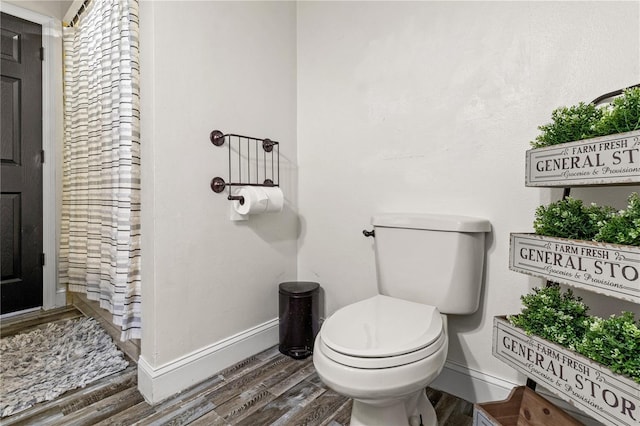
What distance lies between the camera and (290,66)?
1.85 m

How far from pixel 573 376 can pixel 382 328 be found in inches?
19.5

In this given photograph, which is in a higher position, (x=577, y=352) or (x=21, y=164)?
(x=21, y=164)

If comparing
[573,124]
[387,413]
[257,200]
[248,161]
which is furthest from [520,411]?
[248,161]

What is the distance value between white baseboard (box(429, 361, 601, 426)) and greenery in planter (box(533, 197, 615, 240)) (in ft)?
2.23

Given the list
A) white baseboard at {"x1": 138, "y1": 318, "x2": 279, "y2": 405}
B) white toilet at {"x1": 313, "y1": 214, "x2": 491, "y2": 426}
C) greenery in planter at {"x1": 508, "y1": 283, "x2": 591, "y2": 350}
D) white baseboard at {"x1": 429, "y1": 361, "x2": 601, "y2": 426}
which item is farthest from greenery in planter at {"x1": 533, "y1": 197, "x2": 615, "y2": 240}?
white baseboard at {"x1": 138, "y1": 318, "x2": 279, "y2": 405}

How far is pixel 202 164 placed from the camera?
1.42m

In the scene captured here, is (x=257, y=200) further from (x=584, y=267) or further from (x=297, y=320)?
(x=584, y=267)

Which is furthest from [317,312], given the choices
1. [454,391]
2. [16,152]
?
[16,152]

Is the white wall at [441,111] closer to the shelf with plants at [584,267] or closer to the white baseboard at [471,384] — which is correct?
the white baseboard at [471,384]

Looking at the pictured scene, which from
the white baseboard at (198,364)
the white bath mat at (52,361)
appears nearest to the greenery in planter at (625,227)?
the white baseboard at (198,364)

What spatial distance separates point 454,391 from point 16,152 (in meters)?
3.04

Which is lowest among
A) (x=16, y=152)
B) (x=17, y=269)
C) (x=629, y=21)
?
(x=17, y=269)

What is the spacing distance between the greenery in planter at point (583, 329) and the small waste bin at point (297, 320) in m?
0.96

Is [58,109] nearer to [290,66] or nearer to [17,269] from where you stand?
[17,269]
